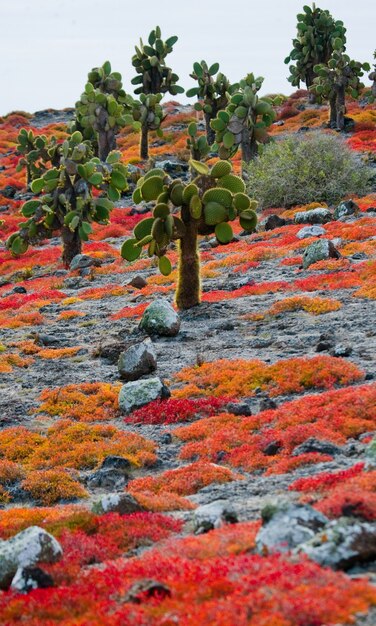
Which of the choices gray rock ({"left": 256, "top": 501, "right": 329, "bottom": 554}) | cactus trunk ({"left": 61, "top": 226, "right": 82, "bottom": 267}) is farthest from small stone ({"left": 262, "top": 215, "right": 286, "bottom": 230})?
gray rock ({"left": 256, "top": 501, "right": 329, "bottom": 554})

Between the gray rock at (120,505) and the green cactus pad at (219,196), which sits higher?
the green cactus pad at (219,196)

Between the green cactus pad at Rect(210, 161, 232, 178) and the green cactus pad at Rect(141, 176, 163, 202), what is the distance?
61.5 inches

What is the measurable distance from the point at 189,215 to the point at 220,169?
5.09ft

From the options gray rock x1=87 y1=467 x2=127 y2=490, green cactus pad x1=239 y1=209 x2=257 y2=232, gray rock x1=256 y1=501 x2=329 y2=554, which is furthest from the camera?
green cactus pad x1=239 y1=209 x2=257 y2=232

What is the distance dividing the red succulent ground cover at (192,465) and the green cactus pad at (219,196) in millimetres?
2963

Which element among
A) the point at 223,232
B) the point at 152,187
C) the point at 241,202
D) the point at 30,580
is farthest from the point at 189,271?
the point at 30,580

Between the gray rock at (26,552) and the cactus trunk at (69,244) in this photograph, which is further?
the cactus trunk at (69,244)

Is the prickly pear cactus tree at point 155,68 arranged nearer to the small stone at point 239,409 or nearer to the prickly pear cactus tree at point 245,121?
the prickly pear cactus tree at point 245,121

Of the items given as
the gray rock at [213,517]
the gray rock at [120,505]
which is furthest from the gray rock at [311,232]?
the gray rock at [213,517]

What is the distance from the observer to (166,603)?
18.5 ft

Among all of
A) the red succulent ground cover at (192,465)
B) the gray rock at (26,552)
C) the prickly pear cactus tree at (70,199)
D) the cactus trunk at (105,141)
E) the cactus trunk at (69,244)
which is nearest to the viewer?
the red succulent ground cover at (192,465)

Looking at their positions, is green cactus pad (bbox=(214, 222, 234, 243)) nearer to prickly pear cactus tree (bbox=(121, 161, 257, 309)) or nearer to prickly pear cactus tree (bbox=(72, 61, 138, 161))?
prickly pear cactus tree (bbox=(121, 161, 257, 309))

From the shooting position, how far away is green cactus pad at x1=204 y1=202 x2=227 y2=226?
2052 centimetres

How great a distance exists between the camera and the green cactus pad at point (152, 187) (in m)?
20.7
